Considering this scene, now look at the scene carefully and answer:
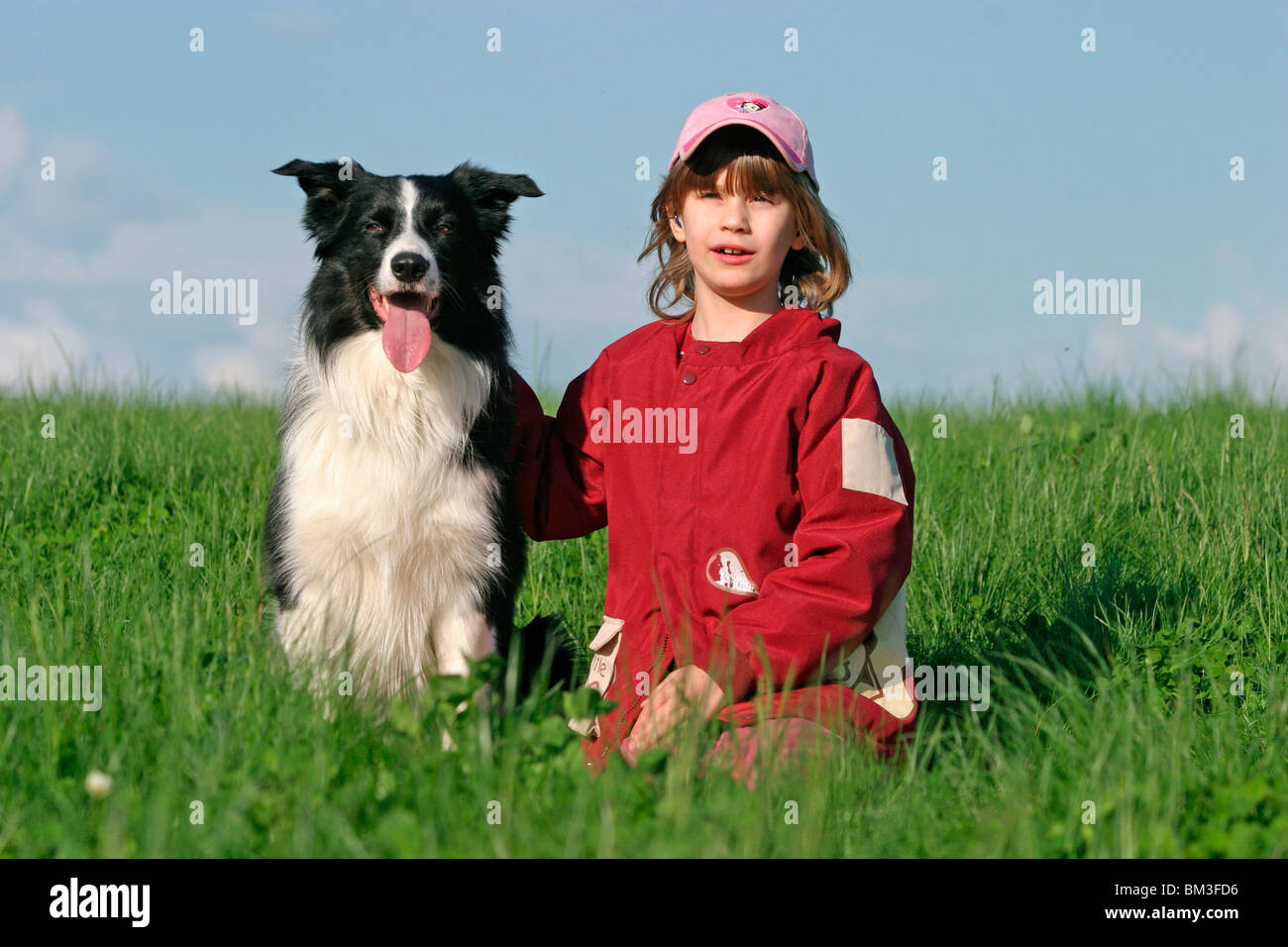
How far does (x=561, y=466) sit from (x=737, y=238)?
0.96 meters

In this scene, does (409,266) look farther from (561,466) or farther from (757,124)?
(757,124)

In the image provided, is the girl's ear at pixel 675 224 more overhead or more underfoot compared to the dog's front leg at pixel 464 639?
more overhead

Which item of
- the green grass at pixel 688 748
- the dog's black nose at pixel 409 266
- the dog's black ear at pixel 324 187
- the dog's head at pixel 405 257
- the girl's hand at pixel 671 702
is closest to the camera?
the green grass at pixel 688 748

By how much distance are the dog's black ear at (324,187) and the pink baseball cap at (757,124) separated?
3.65ft

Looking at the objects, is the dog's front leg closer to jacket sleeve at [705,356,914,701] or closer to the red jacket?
the red jacket

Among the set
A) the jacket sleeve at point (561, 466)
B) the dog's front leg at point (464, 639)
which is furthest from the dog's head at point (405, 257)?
the dog's front leg at point (464, 639)

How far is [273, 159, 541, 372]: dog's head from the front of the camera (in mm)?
3506

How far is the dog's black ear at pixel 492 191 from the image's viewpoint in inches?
148

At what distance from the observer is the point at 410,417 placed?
141 inches

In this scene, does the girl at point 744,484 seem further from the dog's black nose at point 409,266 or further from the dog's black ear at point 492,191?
the dog's black nose at point 409,266

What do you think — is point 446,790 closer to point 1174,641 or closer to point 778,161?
point 778,161

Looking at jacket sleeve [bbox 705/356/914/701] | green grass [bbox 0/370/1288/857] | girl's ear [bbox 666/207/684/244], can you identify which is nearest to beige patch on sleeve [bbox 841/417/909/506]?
jacket sleeve [bbox 705/356/914/701]

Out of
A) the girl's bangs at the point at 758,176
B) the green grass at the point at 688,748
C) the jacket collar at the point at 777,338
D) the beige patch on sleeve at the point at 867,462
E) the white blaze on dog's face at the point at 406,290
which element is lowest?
the green grass at the point at 688,748

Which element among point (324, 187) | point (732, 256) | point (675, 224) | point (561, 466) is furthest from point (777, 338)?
point (324, 187)
